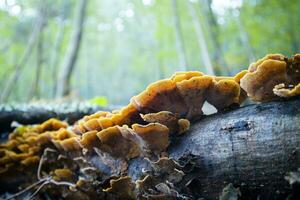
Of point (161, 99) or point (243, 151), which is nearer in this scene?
point (243, 151)

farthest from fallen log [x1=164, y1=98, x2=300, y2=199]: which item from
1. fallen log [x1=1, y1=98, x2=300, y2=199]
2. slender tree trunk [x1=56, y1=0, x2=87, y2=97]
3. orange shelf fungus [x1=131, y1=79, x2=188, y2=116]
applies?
slender tree trunk [x1=56, y1=0, x2=87, y2=97]

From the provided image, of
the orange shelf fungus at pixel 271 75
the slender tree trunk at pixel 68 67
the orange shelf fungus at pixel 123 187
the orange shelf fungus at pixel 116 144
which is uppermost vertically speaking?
the slender tree trunk at pixel 68 67

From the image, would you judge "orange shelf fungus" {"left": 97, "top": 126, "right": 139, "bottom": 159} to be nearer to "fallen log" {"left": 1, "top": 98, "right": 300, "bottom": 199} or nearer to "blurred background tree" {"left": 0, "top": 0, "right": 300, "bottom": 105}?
"fallen log" {"left": 1, "top": 98, "right": 300, "bottom": 199}

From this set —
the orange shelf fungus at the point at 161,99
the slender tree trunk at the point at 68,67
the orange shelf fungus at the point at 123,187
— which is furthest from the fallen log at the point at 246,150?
the slender tree trunk at the point at 68,67

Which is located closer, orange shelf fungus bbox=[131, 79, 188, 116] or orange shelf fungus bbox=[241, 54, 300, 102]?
orange shelf fungus bbox=[241, 54, 300, 102]

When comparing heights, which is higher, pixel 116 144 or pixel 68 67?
pixel 68 67

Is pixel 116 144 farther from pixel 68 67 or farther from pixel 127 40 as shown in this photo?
pixel 127 40

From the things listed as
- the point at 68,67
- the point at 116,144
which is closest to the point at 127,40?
the point at 68,67

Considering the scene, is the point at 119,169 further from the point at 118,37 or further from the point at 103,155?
the point at 118,37

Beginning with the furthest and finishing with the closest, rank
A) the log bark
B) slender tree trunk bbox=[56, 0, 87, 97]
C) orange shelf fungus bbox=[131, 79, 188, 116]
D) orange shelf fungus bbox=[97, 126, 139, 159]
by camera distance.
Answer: slender tree trunk bbox=[56, 0, 87, 97], orange shelf fungus bbox=[97, 126, 139, 159], orange shelf fungus bbox=[131, 79, 188, 116], the log bark

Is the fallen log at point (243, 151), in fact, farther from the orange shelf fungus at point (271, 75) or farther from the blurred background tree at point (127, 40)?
the blurred background tree at point (127, 40)
